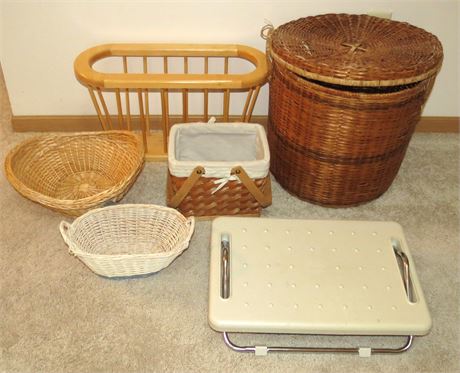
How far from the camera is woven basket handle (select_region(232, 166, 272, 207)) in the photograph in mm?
1388

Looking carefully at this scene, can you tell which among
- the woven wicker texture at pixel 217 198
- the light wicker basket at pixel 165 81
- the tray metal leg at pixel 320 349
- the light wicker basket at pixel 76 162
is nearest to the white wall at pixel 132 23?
the light wicker basket at pixel 165 81

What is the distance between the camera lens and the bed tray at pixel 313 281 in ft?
3.88

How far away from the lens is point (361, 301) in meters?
1.23

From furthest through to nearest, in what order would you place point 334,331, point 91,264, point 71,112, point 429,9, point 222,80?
point 71,112 → point 429,9 → point 222,80 → point 91,264 → point 334,331

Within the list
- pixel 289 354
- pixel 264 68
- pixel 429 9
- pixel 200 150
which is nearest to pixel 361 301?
pixel 289 354

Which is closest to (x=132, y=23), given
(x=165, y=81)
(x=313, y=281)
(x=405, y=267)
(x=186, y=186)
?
(x=165, y=81)

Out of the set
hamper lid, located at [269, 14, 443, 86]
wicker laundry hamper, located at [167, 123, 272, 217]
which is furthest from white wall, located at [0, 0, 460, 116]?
wicker laundry hamper, located at [167, 123, 272, 217]

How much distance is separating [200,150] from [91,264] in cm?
53

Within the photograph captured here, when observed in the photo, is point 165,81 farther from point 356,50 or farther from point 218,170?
point 356,50

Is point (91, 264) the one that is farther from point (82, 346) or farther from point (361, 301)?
point (361, 301)

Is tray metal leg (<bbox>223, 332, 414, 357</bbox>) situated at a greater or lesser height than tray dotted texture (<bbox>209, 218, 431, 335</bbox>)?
lesser

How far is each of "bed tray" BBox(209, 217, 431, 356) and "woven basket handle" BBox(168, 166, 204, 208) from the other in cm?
13

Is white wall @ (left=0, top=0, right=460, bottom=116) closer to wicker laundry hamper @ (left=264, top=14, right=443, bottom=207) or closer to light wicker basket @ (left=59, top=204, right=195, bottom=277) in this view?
wicker laundry hamper @ (left=264, top=14, right=443, bottom=207)

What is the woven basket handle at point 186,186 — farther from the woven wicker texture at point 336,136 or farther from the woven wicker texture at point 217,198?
the woven wicker texture at point 336,136
